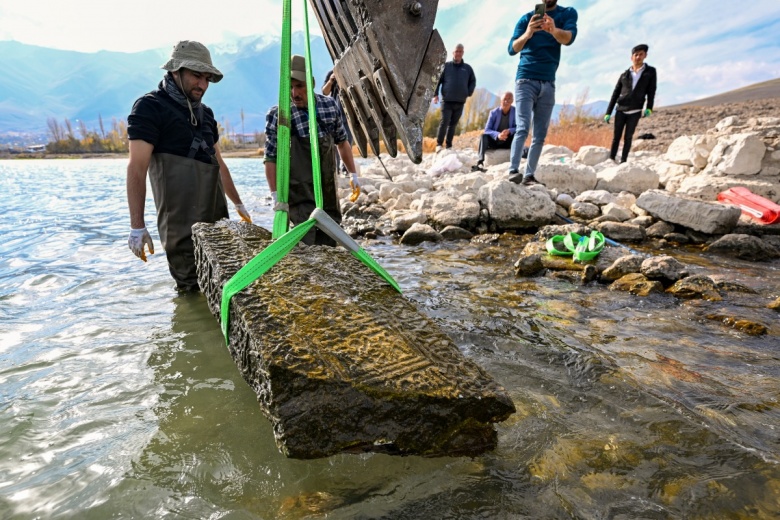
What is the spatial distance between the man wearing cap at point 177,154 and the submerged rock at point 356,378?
181cm

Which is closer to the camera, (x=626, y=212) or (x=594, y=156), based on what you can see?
(x=626, y=212)

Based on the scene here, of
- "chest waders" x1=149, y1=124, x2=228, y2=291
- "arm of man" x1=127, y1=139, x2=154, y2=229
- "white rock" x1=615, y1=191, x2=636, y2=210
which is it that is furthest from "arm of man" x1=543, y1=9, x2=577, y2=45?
"arm of man" x1=127, y1=139, x2=154, y2=229

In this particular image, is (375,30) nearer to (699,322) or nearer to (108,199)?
(699,322)

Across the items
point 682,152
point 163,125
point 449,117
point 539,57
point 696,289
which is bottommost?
point 696,289

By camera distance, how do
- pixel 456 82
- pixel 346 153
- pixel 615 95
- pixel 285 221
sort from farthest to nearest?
pixel 456 82 < pixel 615 95 < pixel 346 153 < pixel 285 221

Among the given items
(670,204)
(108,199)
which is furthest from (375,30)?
(108,199)

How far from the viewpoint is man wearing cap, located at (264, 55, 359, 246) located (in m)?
3.65

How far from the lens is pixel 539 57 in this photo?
552 cm

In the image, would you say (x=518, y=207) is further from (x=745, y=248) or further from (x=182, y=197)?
(x=182, y=197)

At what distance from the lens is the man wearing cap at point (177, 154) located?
9.80 ft

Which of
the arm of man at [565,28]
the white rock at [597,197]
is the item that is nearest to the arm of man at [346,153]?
the arm of man at [565,28]

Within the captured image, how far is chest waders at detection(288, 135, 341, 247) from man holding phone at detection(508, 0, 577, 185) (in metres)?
3.33

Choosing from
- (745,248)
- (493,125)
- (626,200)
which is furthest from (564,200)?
(493,125)

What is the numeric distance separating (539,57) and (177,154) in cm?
479
